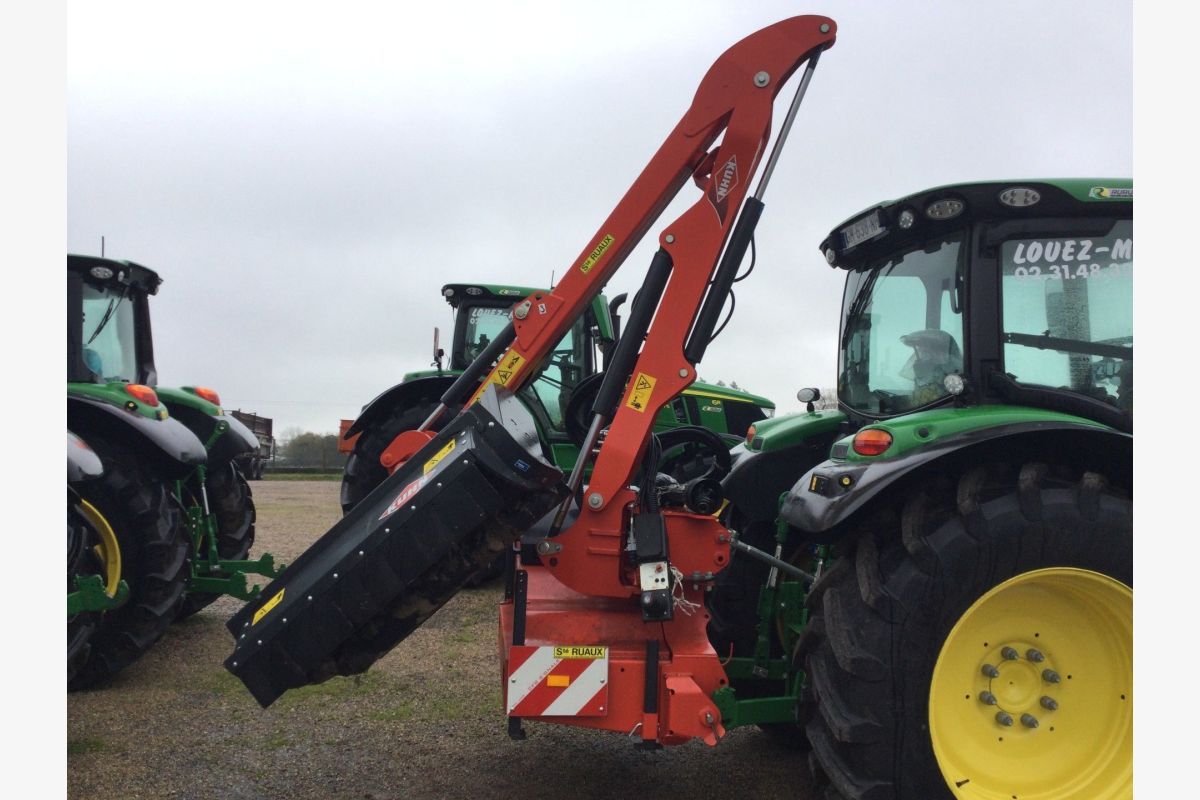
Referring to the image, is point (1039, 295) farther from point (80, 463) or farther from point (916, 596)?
point (80, 463)

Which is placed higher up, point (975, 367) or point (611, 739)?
point (975, 367)

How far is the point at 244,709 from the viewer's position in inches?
172

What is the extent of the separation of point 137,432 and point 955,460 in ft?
13.7

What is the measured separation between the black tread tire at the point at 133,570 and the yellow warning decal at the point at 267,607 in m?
2.13

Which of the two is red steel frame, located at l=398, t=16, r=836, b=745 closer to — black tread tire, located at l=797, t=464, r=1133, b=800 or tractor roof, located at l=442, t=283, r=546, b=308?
black tread tire, located at l=797, t=464, r=1133, b=800

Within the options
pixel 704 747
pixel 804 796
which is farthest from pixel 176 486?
pixel 804 796

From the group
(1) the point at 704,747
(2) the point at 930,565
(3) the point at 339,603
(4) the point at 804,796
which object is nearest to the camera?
(2) the point at 930,565

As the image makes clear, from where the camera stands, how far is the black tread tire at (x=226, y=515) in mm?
6184

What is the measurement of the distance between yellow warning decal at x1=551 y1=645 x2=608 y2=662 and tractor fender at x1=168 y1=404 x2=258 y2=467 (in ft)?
12.7

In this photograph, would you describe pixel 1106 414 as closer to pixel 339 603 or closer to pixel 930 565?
pixel 930 565

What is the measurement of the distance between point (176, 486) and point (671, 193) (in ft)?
12.0

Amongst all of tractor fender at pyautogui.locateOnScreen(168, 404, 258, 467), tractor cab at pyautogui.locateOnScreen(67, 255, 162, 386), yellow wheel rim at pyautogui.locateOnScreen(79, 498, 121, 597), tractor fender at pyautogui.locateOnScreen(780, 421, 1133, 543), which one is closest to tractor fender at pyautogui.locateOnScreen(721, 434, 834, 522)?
tractor fender at pyautogui.locateOnScreen(780, 421, 1133, 543)

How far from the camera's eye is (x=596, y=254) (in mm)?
3561

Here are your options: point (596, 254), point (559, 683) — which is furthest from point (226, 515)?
point (559, 683)
